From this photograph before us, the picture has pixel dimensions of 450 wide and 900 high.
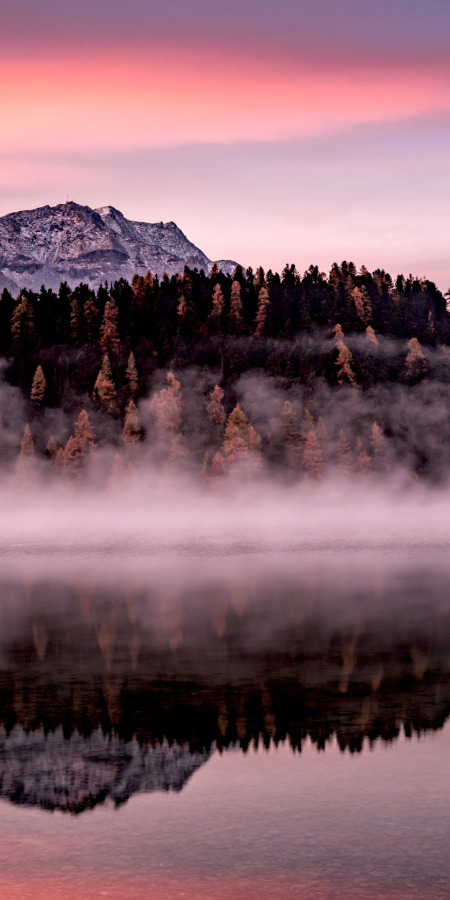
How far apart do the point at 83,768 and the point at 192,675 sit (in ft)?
40.1

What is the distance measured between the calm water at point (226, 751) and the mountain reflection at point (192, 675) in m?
0.11

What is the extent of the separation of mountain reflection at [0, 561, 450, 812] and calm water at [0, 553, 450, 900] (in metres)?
0.11

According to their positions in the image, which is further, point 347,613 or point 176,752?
point 347,613

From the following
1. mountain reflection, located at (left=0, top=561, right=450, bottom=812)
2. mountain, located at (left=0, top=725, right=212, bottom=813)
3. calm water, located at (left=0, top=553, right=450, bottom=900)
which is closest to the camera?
calm water, located at (left=0, top=553, right=450, bottom=900)

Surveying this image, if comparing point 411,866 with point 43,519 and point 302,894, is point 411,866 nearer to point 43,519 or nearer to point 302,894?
point 302,894

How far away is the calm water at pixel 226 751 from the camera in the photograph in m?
18.8

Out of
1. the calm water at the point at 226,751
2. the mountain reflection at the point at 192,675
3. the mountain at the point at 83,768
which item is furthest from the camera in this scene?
the mountain reflection at the point at 192,675

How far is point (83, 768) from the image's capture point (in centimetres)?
2534

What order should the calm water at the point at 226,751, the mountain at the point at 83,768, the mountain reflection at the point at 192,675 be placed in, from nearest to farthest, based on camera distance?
the calm water at the point at 226,751 < the mountain at the point at 83,768 < the mountain reflection at the point at 192,675

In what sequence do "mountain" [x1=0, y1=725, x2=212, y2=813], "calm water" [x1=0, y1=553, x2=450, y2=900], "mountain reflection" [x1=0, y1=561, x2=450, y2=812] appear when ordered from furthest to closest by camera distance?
"mountain reflection" [x1=0, y1=561, x2=450, y2=812] < "mountain" [x1=0, y1=725, x2=212, y2=813] < "calm water" [x1=0, y1=553, x2=450, y2=900]

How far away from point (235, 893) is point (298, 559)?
67.4 meters

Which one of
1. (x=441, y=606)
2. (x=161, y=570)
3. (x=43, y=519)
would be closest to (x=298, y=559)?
(x=161, y=570)

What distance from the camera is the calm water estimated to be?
18.8 metres

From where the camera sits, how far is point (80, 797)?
2322 cm
